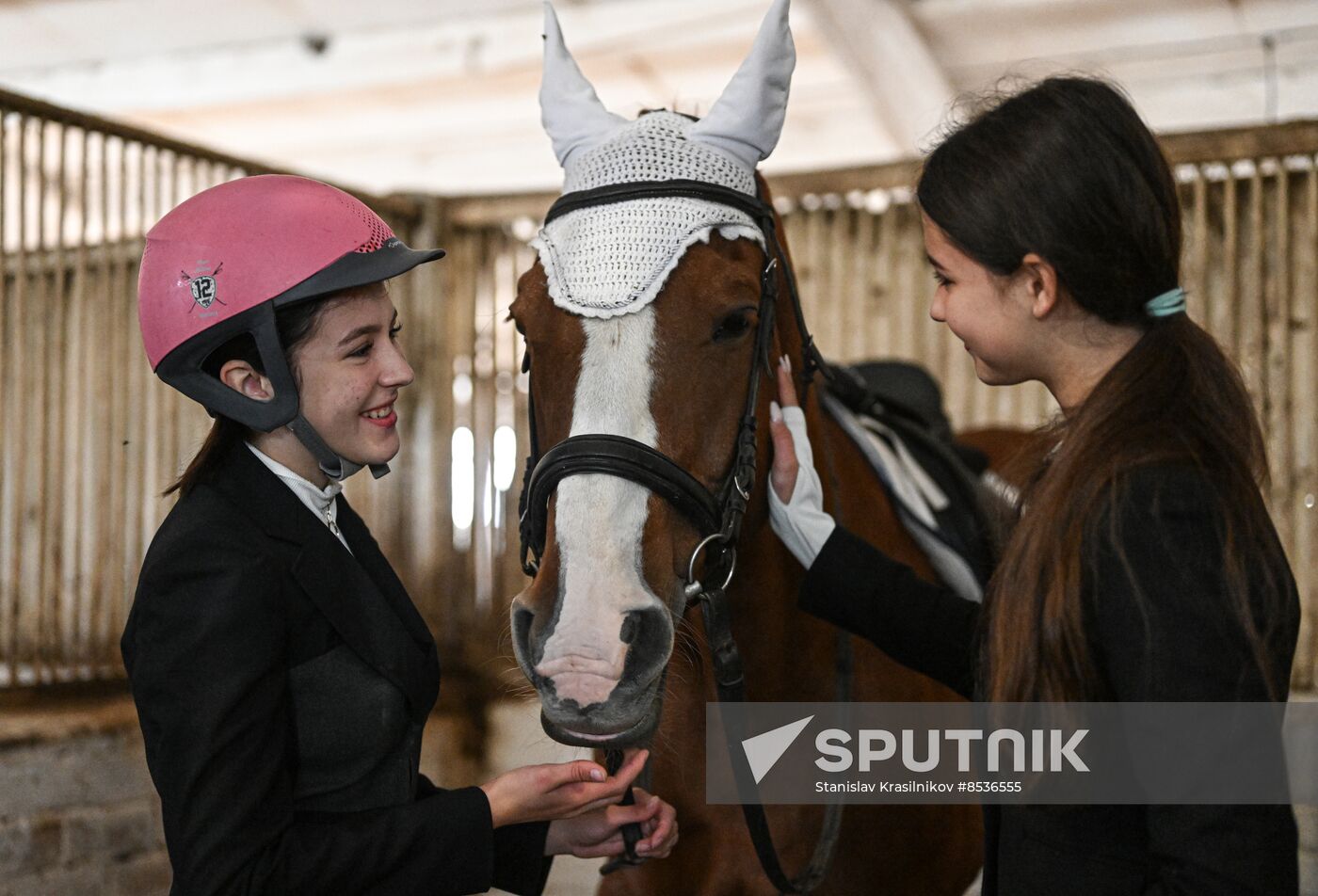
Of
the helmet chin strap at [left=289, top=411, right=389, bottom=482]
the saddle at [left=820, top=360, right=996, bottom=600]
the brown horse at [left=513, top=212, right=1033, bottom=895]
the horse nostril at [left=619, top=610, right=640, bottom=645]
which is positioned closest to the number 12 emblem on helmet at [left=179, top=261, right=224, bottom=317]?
the helmet chin strap at [left=289, top=411, right=389, bottom=482]

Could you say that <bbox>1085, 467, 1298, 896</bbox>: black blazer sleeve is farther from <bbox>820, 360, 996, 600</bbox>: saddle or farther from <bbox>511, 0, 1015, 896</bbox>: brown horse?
<bbox>820, 360, 996, 600</bbox>: saddle

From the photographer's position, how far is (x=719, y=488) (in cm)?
139

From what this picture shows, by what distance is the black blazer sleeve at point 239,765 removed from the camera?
101 cm

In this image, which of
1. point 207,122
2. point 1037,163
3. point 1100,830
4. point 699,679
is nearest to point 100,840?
point 699,679

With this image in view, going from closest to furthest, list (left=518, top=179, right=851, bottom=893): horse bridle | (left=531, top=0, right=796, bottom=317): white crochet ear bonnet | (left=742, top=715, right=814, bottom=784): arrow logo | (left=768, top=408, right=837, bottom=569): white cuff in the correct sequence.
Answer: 1. (left=518, top=179, right=851, bottom=893): horse bridle
2. (left=531, top=0, right=796, bottom=317): white crochet ear bonnet
3. (left=768, top=408, right=837, bottom=569): white cuff
4. (left=742, top=715, right=814, bottom=784): arrow logo

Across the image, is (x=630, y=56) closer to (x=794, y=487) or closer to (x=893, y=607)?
(x=794, y=487)

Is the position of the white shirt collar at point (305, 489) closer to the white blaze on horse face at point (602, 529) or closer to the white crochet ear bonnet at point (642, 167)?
the white blaze on horse face at point (602, 529)

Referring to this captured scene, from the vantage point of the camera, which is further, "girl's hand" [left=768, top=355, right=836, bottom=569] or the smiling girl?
"girl's hand" [left=768, top=355, right=836, bottom=569]

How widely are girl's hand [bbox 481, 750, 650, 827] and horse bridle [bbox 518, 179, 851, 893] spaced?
167mm

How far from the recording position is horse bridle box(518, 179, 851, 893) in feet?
4.09

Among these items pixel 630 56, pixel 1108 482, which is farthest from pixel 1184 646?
pixel 630 56

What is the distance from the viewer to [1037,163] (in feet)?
3.51

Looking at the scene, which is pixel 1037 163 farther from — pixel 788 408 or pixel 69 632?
pixel 69 632

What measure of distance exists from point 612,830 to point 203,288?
2.54 feet
